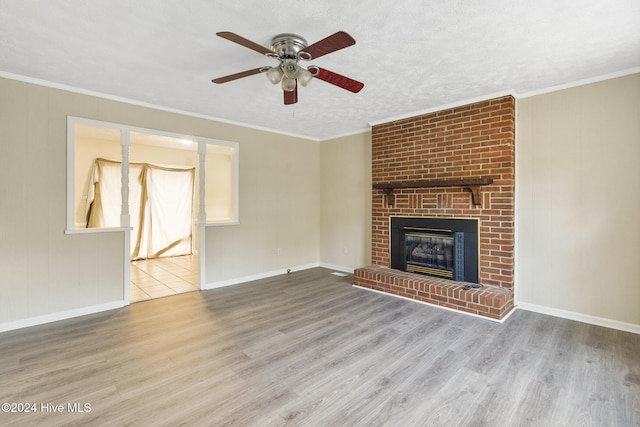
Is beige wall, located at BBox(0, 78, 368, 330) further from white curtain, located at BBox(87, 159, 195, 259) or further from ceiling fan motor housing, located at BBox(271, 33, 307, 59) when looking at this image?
white curtain, located at BBox(87, 159, 195, 259)

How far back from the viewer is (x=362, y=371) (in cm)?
229

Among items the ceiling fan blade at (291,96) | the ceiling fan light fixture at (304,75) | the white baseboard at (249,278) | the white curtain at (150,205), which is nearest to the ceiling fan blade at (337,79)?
the ceiling fan light fixture at (304,75)

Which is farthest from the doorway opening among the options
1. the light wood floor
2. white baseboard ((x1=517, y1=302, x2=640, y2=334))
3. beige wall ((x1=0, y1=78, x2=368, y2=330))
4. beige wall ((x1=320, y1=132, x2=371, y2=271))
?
white baseboard ((x1=517, y1=302, x2=640, y2=334))

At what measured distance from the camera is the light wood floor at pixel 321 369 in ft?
5.99

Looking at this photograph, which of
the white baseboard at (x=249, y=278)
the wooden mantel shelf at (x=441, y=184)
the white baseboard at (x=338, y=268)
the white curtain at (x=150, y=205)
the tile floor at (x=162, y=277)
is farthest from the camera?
the white curtain at (x=150, y=205)

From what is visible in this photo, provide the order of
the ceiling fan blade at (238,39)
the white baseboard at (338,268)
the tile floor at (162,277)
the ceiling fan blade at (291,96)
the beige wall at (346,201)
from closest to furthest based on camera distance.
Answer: the ceiling fan blade at (238,39)
the ceiling fan blade at (291,96)
the tile floor at (162,277)
the beige wall at (346,201)
the white baseboard at (338,268)

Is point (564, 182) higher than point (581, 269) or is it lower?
higher

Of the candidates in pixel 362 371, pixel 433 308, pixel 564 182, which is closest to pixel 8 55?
pixel 362 371

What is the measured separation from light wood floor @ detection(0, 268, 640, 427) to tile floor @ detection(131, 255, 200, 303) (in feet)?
2.44

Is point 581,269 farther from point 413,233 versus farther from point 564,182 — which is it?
point 413,233

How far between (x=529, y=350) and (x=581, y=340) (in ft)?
2.08

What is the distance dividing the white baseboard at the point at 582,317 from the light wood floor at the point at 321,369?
121 millimetres

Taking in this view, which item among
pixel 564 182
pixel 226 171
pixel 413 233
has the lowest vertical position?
pixel 413 233

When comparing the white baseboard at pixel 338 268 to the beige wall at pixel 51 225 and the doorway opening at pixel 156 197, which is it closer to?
the beige wall at pixel 51 225
